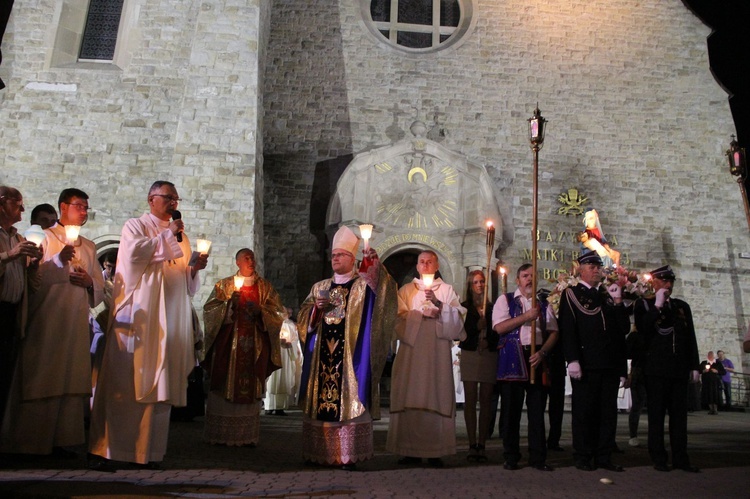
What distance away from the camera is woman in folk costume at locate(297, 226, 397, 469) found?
483cm

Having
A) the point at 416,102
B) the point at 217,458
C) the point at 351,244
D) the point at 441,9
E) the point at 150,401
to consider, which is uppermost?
the point at 441,9

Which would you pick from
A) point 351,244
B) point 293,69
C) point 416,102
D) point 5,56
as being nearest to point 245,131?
point 293,69

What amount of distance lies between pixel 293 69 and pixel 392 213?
3723 mm

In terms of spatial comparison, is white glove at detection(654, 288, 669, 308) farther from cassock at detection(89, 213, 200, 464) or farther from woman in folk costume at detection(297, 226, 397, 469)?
cassock at detection(89, 213, 200, 464)

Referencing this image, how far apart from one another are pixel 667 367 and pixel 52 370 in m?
4.49

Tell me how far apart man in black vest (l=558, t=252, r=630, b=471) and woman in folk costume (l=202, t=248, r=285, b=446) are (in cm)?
278

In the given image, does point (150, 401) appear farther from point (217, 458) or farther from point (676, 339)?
point (676, 339)

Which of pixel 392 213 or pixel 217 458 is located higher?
pixel 392 213

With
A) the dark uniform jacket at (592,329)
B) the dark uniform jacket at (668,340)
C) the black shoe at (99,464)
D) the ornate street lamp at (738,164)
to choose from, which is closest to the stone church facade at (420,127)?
the ornate street lamp at (738,164)

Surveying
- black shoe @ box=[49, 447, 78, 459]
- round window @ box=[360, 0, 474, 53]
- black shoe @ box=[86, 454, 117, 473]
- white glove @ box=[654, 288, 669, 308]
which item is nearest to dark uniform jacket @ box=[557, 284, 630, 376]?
white glove @ box=[654, 288, 669, 308]

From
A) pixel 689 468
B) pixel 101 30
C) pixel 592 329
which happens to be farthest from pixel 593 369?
pixel 101 30

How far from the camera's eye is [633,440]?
7004 millimetres

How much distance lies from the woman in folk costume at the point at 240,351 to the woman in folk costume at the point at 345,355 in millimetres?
1314

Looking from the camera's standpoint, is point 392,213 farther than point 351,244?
Yes
